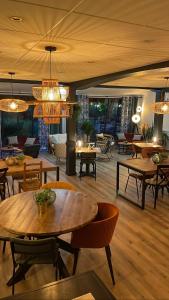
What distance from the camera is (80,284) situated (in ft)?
6.14

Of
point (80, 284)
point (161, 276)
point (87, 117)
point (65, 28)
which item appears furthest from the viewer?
point (87, 117)

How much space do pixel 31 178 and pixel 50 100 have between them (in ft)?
9.11

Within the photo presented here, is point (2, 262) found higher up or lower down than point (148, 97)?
lower down

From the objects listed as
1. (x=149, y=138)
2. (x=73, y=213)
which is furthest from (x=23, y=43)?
(x=149, y=138)

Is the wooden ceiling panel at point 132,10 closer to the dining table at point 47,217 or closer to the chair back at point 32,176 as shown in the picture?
the dining table at point 47,217

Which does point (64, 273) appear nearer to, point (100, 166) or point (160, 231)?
point (160, 231)

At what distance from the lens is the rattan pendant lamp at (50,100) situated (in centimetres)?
319

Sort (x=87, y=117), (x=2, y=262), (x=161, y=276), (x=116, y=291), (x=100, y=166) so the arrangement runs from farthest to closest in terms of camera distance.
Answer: (x=87, y=117), (x=100, y=166), (x=2, y=262), (x=161, y=276), (x=116, y=291)

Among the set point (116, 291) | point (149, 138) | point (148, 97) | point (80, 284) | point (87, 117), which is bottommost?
point (116, 291)

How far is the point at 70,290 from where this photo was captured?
181cm

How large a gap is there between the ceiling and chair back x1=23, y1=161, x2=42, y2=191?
2.07 metres

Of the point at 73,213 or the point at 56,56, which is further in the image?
the point at 56,56

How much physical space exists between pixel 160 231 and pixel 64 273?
6.46 feet

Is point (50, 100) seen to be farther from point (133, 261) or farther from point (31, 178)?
point (31, 178)
